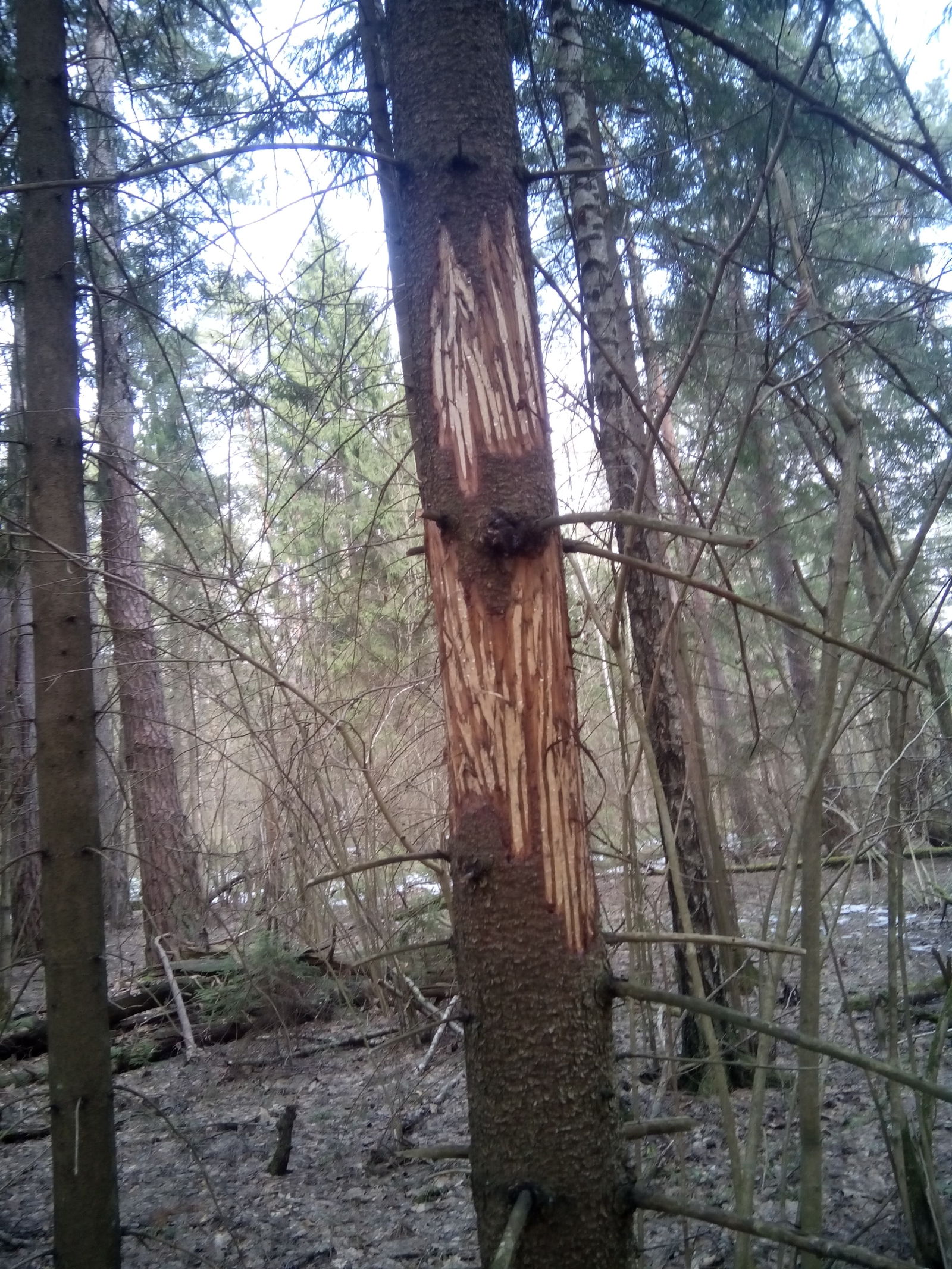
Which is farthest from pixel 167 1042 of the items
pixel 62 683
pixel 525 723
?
pixel 525 723

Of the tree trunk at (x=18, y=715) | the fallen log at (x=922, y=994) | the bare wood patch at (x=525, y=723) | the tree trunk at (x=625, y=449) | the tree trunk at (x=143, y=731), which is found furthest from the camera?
the tree trunk at (x=143, y=731)

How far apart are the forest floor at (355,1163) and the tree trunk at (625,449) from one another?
0.74 metres

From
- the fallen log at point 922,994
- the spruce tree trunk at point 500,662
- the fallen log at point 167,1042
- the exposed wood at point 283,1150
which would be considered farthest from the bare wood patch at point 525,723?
the fallen log at point 167,1042

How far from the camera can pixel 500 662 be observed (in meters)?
1.92

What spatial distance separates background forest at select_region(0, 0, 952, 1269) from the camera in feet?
7.83

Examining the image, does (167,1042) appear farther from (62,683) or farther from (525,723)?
Answer: (525,723)

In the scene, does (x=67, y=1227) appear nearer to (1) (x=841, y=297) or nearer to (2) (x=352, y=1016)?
(2) (x=352, y=1016)

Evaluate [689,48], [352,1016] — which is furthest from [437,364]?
[352,1016]

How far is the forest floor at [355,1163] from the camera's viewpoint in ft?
10.5

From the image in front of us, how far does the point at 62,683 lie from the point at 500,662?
5.93 feet

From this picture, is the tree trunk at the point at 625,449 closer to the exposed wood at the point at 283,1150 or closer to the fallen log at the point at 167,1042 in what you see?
the exposed wood at the point at 283,1150

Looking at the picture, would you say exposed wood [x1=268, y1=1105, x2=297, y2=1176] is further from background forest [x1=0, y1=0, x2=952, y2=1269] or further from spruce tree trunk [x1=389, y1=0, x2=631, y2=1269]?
spruce tree trunk [x1=389, y1=0, x2=631, y2=1269]

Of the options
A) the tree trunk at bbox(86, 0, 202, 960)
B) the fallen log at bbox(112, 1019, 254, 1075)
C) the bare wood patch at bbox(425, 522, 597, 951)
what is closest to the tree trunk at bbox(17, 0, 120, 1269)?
the bare wood patch at bbox(425, 522, 597, 951)

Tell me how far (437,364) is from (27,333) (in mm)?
2000
